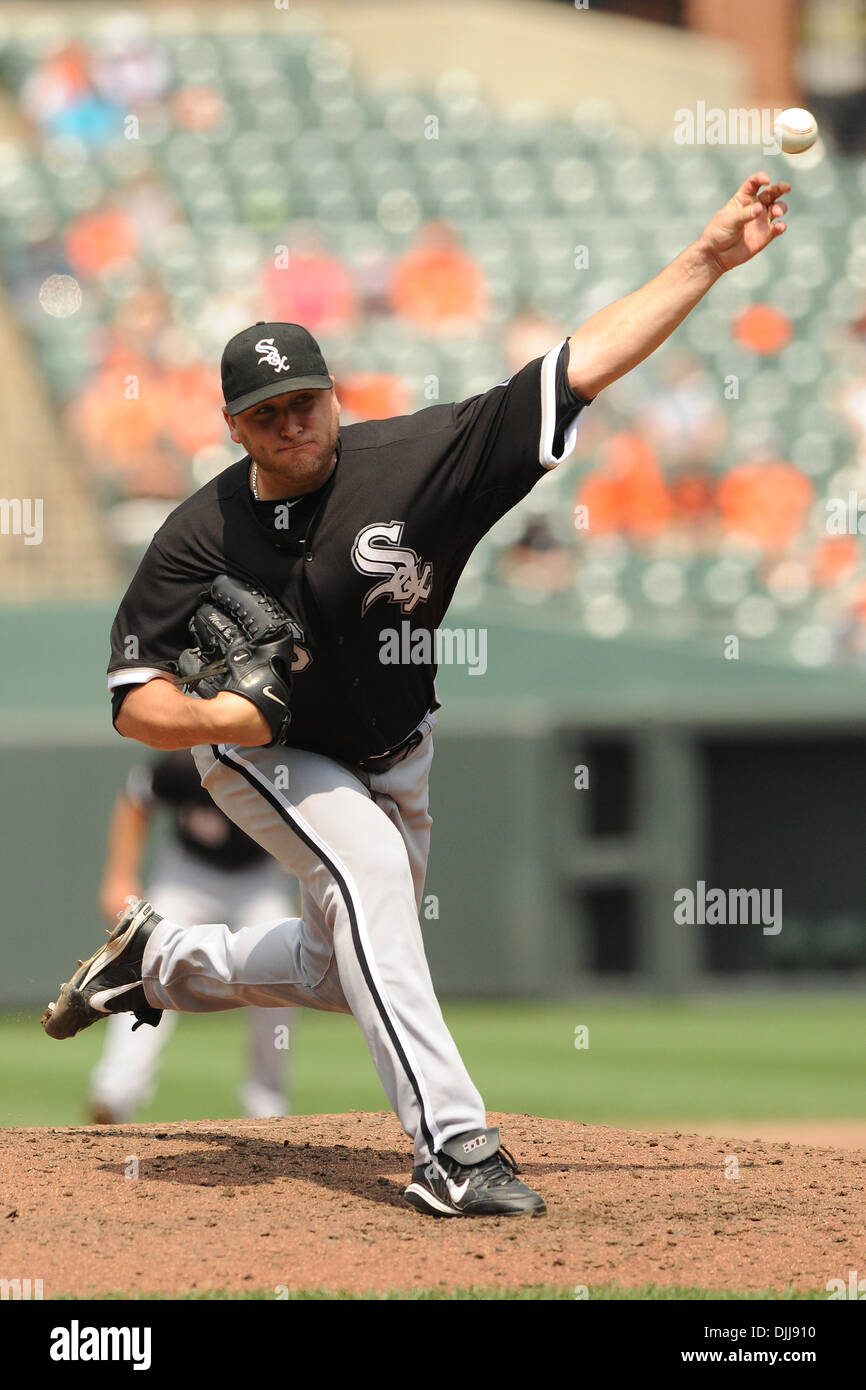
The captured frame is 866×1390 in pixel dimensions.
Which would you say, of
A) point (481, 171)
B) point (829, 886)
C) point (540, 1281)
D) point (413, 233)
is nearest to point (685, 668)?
point (829, 886)

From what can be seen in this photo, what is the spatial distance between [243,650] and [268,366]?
0.56 meters

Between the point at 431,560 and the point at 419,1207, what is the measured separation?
52.2 inches

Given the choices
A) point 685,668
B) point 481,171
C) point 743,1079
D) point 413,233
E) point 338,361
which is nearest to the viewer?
point 743,1079

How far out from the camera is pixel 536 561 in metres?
11.8

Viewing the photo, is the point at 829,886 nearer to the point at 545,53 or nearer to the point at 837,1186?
the point at 837,1186

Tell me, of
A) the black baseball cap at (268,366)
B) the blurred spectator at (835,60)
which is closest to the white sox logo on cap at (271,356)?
the black baseball cap at (268,366)

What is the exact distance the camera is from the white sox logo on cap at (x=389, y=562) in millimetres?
3852

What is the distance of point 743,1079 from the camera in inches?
325

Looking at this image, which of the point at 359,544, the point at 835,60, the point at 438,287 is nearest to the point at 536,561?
the point at 438,287

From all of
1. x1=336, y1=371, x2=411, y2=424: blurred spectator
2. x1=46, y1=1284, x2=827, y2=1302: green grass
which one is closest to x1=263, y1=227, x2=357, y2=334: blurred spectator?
Result: x1=336, y1=371, x2=411, y2=424: blurred spectator

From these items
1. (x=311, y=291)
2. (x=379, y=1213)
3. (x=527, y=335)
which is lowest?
(x=379, y=1213)

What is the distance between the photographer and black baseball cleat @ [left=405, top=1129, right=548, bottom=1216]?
12.4 ft

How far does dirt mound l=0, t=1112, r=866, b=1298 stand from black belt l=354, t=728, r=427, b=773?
36.1 inches

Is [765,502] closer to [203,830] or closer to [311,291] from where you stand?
[311,291]
